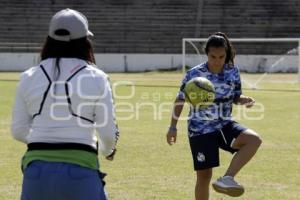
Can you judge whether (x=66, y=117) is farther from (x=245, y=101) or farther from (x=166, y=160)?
(x=166, y=160)

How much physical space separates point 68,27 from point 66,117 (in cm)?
48

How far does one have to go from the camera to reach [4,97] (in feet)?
63.1

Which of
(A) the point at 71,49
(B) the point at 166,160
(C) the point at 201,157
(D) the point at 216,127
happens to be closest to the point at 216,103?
(D) the point at 216,127

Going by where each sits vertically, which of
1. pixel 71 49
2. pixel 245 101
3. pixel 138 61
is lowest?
pixel 138 61

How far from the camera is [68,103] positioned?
3371mm

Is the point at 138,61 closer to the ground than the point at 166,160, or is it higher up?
closer to the ground

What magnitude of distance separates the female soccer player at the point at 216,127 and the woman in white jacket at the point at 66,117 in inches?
88.0

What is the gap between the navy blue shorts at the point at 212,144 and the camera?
561 centimetres

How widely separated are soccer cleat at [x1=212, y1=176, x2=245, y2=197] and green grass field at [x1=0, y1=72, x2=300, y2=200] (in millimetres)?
1424

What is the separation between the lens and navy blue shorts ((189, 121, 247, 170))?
5605 millimetres

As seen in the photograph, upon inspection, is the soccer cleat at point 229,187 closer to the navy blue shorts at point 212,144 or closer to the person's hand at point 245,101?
the navy blue shorts at point 212,144

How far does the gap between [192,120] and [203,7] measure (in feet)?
115

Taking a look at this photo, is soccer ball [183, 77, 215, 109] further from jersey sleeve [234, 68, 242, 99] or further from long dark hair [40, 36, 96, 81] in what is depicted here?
long dark hair [40, 36, 96, 81]

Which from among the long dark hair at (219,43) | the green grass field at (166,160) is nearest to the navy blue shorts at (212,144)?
the long dark hair at (219,43)
